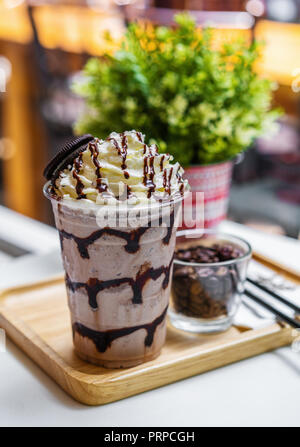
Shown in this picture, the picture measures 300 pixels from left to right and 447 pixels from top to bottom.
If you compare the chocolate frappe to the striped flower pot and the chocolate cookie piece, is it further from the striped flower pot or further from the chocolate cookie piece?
the striped flower pot

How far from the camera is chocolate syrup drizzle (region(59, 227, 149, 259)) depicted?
812mm

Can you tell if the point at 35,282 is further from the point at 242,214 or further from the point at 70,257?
the point at 242,214

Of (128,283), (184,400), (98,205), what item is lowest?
(184,400)

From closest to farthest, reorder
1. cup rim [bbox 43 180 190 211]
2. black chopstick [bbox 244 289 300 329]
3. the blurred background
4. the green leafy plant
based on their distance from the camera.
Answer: cup rim [bbox 43 180 190 211] → black chopstick [bbox 244 289 300 329] → the green leafy plant → the blurred background

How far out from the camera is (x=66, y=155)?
0.86 m

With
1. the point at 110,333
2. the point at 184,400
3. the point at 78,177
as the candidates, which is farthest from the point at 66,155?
the point at 184,400

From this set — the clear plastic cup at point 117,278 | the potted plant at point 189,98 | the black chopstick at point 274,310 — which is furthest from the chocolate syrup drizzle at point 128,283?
the potted plant at point 189,98

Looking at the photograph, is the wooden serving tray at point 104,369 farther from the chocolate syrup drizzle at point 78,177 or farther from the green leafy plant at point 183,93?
the green leafy plant at point 183,93

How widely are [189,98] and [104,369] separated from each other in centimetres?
63

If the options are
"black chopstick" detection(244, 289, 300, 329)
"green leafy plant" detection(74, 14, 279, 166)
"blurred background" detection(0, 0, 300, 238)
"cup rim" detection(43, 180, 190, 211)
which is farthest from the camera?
"blurred background" detection(0, 0, 300, 238)

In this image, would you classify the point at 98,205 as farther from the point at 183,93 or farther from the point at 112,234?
the point at 183,93

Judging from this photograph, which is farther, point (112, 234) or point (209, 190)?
point (209, 190)

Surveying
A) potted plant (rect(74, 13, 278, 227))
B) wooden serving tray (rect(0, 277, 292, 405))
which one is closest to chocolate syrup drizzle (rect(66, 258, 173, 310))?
wooden serving tray (rect(0, 277, 292, 405))

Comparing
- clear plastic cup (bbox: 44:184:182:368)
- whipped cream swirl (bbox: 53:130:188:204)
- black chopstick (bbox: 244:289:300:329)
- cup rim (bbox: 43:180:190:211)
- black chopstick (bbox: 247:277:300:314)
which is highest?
whipped cream swirl (bbox: 53:130:188:204)
